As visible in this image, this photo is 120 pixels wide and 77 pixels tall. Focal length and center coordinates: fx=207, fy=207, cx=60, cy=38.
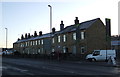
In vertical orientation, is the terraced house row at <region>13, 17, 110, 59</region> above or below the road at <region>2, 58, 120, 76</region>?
above

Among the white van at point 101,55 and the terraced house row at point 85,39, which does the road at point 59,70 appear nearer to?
the white van at point 101,55

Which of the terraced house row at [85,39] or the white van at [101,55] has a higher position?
the terraced house row at [85,39]

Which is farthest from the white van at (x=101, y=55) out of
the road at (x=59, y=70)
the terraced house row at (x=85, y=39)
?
the road at (x=59, y=70)

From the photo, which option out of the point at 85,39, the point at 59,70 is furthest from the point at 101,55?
the point at 59,70

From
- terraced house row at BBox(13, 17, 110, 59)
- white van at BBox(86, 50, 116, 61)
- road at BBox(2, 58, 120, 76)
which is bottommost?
road at BBox(2, 58, 120, 76)

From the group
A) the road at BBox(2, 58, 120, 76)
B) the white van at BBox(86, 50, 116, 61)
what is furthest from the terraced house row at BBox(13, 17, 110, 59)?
the road at BBox(2, 58, 120, 76)

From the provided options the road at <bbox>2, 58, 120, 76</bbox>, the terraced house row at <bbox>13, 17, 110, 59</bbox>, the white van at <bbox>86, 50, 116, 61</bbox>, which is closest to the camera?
the road at <bbox>2, 58, 120, 76</bbox>

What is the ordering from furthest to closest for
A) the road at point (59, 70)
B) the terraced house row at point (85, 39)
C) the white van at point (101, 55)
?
1. the terraced house row at point (85, 39)
2. the white van at point (101, 55)
3. the road at point (59, 70)

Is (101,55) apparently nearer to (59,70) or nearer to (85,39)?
(85,39)

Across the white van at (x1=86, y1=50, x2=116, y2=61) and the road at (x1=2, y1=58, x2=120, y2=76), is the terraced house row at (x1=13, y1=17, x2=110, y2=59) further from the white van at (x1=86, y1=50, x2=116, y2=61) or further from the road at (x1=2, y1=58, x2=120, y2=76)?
the road at (x1=2, y1=58, x2=120, y2=76)

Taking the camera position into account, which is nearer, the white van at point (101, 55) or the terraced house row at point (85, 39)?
the white van at point (101, 55)

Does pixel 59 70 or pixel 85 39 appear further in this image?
pixel 85 39

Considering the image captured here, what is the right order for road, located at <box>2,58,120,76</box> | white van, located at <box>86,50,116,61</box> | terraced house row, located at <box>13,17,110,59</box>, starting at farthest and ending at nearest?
terraced house row, located at <box>13,17,110,59</box>
white van, located at <box>86,50,116,61</box>
road, located at <box>2,58,120,76</box>

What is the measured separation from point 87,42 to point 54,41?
1600 cm
